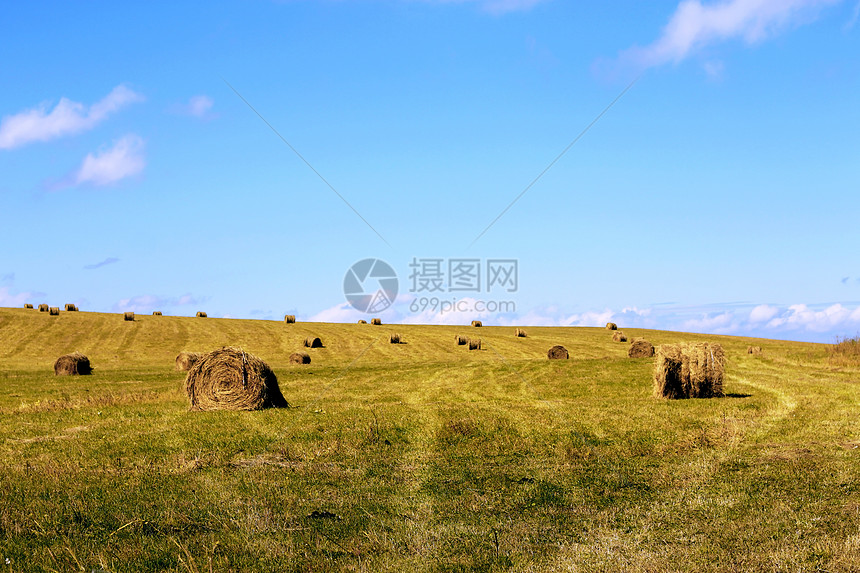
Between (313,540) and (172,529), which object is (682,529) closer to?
(313,540)

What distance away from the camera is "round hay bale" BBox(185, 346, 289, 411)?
21266mm

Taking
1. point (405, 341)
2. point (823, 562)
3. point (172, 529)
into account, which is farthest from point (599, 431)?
point (405, 341)

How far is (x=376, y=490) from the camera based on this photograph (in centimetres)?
1094

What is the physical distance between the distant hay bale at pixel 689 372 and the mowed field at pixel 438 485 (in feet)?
2.93

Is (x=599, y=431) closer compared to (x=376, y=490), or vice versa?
(x=376, y=490)

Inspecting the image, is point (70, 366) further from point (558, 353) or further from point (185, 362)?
point (558, 353)

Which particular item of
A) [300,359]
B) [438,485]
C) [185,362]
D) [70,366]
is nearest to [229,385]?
[438,485]

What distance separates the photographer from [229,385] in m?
21.5

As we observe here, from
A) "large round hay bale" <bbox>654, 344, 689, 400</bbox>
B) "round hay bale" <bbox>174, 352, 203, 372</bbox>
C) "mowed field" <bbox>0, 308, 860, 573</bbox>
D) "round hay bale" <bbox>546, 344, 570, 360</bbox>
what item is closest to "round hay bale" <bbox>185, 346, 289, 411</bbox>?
"mowed field" <bbox>0, 308, 860, 573</bbox>

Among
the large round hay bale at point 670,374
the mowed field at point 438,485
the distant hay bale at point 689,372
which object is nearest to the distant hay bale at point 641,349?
A: the mowed field at point 438,485

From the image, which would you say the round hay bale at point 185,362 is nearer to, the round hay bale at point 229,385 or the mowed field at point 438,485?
the mowed field at point 438,485

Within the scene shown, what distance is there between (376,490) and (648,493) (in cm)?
417

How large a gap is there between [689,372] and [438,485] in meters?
15.7

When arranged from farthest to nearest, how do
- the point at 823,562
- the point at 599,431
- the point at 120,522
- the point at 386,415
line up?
the point at 386,415
the point at 599,431
the point at 120,522
the point at 823,562
